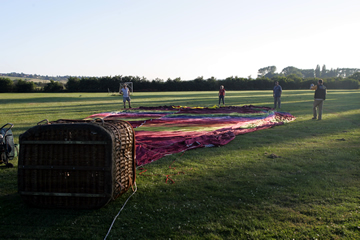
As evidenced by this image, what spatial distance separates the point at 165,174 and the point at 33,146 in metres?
2.46

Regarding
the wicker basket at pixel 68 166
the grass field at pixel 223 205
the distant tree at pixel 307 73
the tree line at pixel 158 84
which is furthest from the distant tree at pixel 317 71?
the wicker basket at pixel 68 166

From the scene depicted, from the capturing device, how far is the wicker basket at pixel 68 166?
3.89m

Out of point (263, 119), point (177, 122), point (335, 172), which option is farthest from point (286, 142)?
point (177, 122)

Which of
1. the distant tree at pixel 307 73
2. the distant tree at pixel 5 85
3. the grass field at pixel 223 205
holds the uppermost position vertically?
the distant tree at pixel 307 73

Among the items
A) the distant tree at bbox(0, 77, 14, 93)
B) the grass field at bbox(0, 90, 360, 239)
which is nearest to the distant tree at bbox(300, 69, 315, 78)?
the distant tree at bbox(0, 77, 14, 93)

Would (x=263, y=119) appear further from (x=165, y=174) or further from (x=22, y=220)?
(x=22, y=220)

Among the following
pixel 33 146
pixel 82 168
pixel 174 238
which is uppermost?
pixel 33 146

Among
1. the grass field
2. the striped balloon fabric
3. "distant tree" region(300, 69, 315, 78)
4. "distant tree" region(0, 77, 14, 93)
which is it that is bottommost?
the grass field

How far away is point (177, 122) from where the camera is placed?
1192 cm

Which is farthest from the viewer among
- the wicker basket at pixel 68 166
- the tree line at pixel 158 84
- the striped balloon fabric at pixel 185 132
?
the tree line at pixel 158 84

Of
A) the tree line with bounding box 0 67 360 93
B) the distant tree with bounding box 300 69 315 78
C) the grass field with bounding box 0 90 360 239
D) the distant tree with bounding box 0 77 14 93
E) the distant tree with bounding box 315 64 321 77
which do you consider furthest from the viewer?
the distant tree with bounding box 300 69 315 78

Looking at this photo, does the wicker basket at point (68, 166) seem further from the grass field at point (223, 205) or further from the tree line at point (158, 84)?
the tree line at point (158, 84)

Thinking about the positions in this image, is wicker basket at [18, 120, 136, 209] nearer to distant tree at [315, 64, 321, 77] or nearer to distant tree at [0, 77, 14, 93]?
distant tree at [0, 77, 14, 93]

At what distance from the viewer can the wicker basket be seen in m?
3.89
